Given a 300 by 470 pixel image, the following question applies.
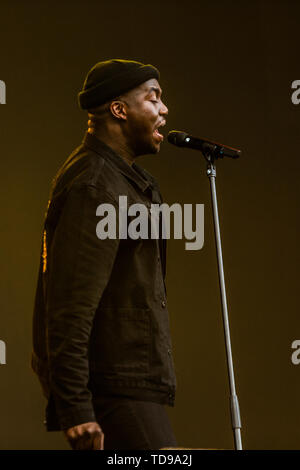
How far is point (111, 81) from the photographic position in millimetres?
1901

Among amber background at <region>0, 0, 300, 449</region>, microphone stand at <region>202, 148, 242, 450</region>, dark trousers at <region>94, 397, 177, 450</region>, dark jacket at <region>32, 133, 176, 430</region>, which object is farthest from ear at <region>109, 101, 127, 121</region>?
amber background at <region>0, 0, 300, 449</region>

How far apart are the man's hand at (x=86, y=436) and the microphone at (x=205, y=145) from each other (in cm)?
83

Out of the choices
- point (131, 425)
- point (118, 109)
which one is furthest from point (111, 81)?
point (131, 425)

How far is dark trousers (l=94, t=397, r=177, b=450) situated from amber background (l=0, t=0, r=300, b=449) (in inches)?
84.7

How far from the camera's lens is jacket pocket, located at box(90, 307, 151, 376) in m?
1.67

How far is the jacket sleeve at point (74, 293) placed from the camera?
1556 millimetres

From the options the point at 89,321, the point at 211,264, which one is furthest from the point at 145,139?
the point at 211,264

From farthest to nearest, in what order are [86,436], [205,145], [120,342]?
[205,145]
[120,342]
[86,436]

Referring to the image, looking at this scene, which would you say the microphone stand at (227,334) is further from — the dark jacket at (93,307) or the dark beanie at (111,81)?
the dark beanie at (111,81)

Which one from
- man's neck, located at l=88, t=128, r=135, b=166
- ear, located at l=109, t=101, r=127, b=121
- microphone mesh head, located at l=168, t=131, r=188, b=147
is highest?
ear, located at l=109, t=101, r=127, b=121

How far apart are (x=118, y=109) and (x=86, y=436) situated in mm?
827

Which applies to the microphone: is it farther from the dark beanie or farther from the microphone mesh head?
the dark beanie

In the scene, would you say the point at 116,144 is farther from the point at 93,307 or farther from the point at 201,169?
the point at 201,169

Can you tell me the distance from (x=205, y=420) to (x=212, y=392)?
15 centimetres
